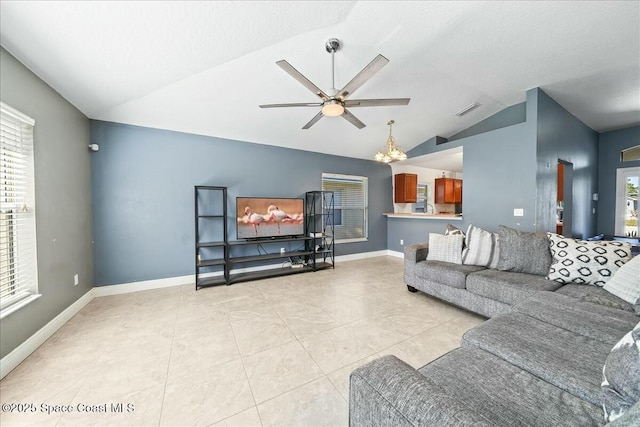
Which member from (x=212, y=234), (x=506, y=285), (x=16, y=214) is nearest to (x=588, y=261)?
(x=506, y=285)

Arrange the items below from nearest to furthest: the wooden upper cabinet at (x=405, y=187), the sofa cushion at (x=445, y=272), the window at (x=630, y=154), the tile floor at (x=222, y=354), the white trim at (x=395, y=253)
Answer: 1. the tile floor at (x=222, y=354)
2. the sofa cushion at (x=445, y=272)
3. the window at (x=630, y=154)
4. the white trim at (x=395, y=253)
5. the wooden upper cabinet at (x=405, y=187)

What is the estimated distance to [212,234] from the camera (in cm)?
383

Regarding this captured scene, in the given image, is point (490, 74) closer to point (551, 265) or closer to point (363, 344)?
point (551, 265)

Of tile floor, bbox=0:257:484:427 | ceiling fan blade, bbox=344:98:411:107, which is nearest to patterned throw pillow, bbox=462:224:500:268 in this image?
tile floor, bbox=0:257:484:427

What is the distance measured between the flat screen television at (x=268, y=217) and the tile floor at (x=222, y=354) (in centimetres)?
113

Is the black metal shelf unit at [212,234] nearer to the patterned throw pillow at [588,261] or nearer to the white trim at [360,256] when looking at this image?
the white trim at [360,256]

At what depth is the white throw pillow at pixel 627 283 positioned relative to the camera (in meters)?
1.69

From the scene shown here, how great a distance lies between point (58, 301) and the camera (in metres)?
2.36

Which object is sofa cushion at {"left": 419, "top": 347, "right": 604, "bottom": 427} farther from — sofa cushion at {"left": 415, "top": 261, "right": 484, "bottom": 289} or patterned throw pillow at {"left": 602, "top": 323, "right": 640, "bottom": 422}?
sofa cushion at {"left": 415, "top": 261, "right": 484, "bottom": 289}

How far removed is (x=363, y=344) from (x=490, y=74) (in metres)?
3.66

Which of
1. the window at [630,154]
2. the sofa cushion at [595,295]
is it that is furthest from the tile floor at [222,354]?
the window at [630,154]

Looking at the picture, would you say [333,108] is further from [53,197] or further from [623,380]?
[53,197]

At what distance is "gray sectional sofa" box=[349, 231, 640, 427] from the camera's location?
688 millimetres

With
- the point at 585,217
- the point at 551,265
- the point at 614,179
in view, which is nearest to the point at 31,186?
the point at 551,265
